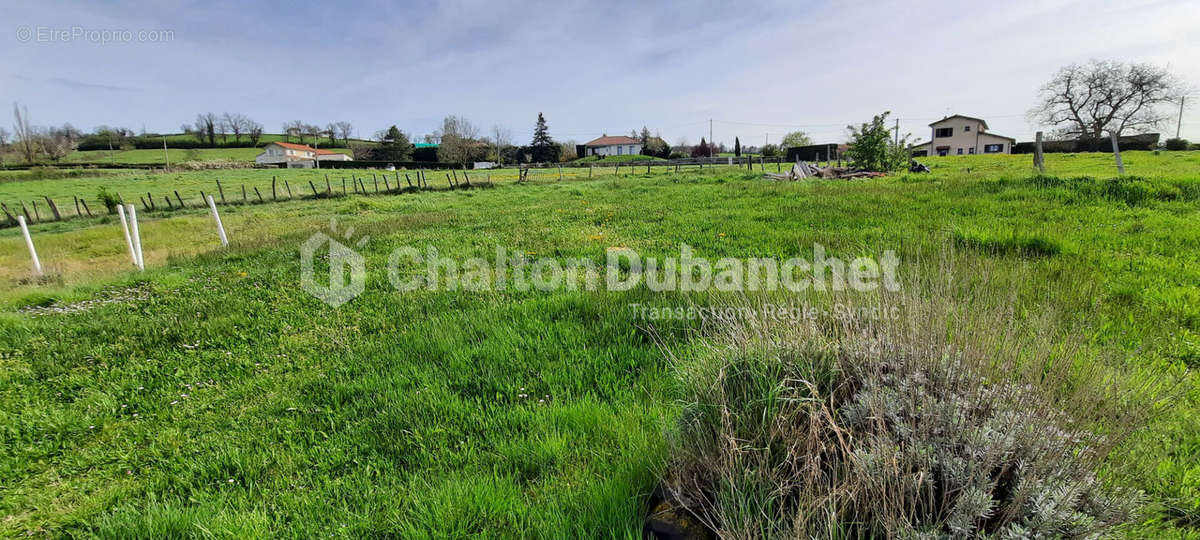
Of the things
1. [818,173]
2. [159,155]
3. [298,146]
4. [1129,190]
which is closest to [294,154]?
[298,146]

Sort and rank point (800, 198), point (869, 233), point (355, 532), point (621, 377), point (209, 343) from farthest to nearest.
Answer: point (800, 198) < point (869, 233) < point (209, 343) < point (621, 377) < point (355, 532)

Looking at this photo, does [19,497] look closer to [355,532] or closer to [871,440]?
[355,532]

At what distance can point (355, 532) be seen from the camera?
88.5 inches

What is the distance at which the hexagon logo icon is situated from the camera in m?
6.61

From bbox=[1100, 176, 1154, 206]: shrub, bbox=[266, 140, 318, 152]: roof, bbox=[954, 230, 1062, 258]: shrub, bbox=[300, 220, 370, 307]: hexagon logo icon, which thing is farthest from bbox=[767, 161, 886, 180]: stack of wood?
bbox=[266, 140, 318, 152]: roof

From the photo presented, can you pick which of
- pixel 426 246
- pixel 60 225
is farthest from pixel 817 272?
pixel 60 225

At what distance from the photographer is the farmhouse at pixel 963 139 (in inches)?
2751

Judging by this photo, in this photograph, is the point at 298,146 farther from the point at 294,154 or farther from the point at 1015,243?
the point at 1015,243

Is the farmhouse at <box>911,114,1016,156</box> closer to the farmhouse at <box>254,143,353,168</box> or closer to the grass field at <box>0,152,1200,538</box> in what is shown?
the grass field at <box>0,152,1200,538</box>

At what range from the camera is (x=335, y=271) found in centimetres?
802

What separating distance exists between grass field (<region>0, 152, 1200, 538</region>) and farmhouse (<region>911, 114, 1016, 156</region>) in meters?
76.9

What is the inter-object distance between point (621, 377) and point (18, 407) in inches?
205

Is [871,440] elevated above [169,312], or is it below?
above

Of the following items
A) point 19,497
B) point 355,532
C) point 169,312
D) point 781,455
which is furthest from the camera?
point 169,312
